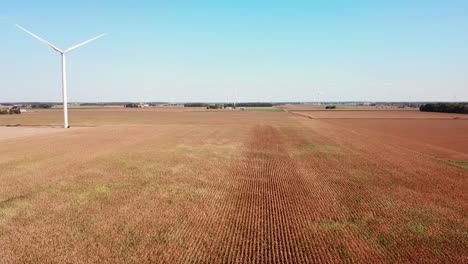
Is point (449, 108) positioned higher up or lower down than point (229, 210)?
higher up

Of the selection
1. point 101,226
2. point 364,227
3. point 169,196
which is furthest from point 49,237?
point 364,227

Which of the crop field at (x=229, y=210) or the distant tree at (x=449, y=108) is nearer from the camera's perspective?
the crop field at (x=229, y=210)

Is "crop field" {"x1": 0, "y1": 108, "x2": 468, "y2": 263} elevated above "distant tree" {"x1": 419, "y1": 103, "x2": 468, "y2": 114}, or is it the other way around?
"distant tree" {"x1": 419, "y1": 103, "x2": 468, "y2": 114}

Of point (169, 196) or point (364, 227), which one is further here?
point (169, 196)

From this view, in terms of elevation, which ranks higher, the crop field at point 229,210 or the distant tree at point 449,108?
the distant tree at point 449,108

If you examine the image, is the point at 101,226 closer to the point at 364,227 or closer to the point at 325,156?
the point at 364,227

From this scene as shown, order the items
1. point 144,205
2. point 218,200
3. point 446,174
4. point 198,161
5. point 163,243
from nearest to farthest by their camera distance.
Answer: point 163,243
point 144,205
point 218,200
point 446,174
point 198,161

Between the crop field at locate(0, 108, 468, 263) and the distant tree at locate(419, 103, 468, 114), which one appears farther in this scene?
the distant tree at locate(419, 103, 468, 114)

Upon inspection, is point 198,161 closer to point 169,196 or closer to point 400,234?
point 169,196

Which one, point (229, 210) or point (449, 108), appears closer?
point (229, 210)

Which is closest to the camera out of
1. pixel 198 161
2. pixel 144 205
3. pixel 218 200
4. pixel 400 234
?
pixel 400 234
